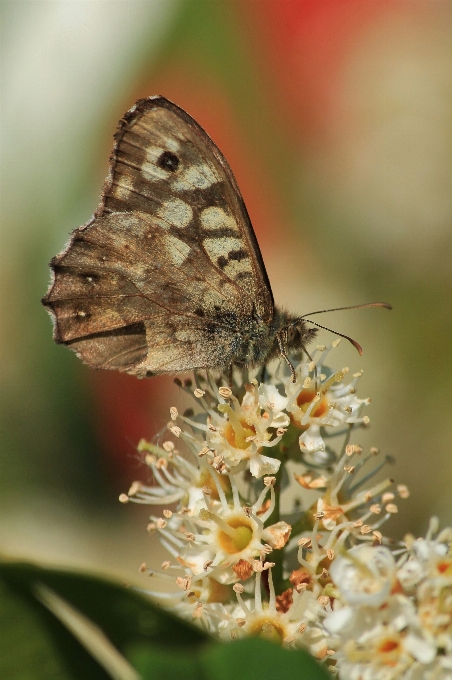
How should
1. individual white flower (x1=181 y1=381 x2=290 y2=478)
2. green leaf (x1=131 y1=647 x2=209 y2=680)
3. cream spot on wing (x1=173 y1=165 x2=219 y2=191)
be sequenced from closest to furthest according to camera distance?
green leaf (x1=131 y1=647 x2=209 y2=680), individual white flower (x1=181 y1=381 x2=290 y2=478), cream spot on wing (x1=173 y1=165 x2=219 y2=191)

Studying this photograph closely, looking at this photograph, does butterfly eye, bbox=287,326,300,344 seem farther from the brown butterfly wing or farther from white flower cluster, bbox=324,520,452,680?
white flower cluster, bbox=324,520,452,680

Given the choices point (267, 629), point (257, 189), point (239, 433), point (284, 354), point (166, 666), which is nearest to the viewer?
point (166, 666)

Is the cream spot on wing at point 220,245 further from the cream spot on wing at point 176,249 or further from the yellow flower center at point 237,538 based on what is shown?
the yellow flower center at point 237,538

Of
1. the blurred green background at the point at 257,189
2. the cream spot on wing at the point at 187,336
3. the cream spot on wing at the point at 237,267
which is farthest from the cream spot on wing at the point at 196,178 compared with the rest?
the blurred green background at the point at 257,189

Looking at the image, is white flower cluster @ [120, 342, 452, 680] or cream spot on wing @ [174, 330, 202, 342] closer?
white flower cluster @ [120, 342, 452, 680]

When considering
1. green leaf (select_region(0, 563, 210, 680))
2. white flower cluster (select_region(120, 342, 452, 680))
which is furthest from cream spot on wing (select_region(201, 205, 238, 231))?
green leaf (select_region(0, 563, 210, 680))

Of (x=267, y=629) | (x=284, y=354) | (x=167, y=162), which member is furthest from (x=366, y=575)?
(x=167, y=162)

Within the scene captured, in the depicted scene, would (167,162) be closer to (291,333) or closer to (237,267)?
(237,267)

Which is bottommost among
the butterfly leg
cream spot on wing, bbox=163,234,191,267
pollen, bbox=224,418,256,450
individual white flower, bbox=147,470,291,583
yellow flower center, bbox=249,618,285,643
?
yellow flower center, bbox=249,618,285,643
